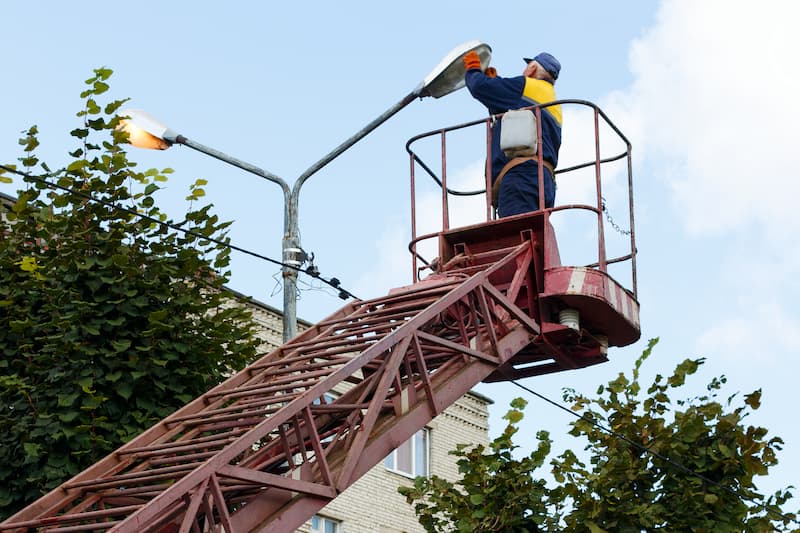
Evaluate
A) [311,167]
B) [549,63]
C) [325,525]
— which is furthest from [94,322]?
[325,525]

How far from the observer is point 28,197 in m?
11.9

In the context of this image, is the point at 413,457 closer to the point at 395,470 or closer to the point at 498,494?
the point at 395,470

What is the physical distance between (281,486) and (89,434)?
2.35 meters

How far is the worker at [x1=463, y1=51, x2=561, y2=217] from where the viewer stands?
43.4ft

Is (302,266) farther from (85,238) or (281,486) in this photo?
(281,486)

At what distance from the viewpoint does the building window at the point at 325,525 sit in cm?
2356

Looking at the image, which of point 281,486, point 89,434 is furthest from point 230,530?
point 89,434

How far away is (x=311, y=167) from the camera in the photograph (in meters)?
13.1

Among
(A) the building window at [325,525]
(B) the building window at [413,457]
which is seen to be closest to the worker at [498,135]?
(A) the building window at [325,525]

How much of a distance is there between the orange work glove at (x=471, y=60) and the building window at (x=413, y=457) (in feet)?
41.4

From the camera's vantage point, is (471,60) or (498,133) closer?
(471,60)

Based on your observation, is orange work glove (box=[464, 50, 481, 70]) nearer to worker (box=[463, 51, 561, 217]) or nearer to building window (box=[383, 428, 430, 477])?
worker (box=[463, 51, 561, 217])

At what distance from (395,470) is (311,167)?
12852mm

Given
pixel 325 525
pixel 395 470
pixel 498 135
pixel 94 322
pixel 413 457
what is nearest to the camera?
pixel 94 322
